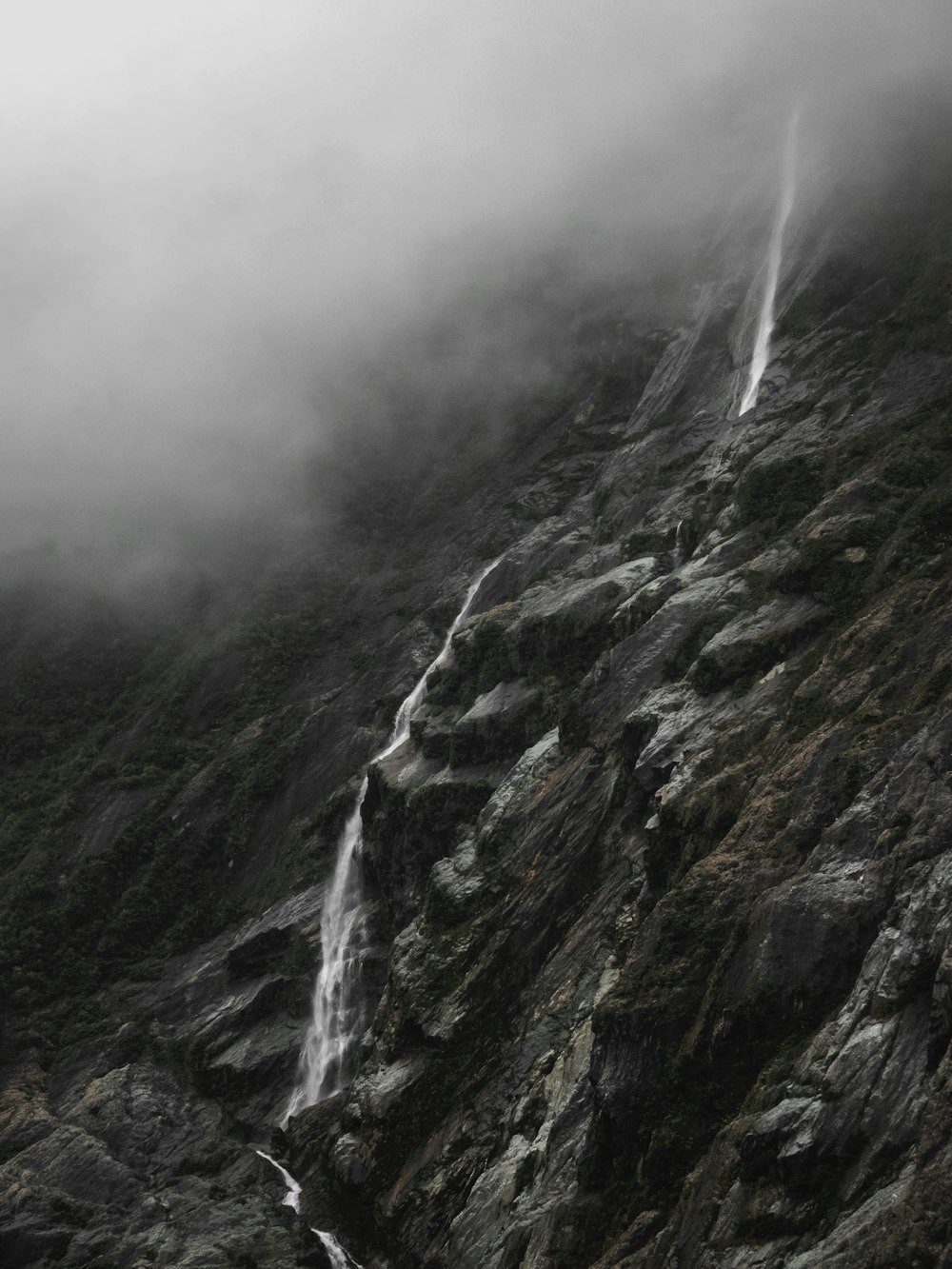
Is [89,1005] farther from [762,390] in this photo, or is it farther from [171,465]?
[171,465]

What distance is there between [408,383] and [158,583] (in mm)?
28211

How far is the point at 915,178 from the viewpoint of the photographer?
52.7 m

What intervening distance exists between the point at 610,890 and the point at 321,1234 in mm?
12340

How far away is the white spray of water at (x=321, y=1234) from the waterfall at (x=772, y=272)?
119 feet

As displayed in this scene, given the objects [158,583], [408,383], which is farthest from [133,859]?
[408,383]

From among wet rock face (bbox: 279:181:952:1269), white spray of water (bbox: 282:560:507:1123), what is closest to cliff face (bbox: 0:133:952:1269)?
wet rock face (bbox: 279:181:952:1269)

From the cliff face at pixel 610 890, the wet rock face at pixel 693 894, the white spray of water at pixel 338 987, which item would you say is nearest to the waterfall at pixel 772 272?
the cliff face at pixel 610 890

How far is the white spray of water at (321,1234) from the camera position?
83.7 feet

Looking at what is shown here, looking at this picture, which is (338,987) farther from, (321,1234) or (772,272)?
(772,272)

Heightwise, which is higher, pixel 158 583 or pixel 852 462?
pixel 158 583

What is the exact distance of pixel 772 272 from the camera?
2244 inches

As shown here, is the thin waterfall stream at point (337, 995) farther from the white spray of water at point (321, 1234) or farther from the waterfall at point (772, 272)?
the waterfall at point (772, 272)

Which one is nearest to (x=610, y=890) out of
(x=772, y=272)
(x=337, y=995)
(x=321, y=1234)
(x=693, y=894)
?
(x=693, y=894)

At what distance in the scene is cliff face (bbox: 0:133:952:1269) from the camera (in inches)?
645
